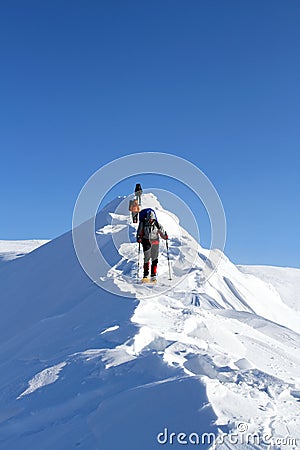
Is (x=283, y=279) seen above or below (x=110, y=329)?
above

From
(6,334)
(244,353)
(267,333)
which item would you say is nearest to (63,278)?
(6,334)

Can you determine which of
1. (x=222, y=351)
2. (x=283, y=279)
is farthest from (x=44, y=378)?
(x=283, y=279)

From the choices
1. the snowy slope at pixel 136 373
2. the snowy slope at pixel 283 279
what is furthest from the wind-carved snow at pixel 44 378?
the snowy slope at pixel 283 279

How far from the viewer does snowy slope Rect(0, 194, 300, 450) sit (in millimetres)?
6672

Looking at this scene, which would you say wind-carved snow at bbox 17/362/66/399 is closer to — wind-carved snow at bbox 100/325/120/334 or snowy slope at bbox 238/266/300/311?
wind-carved snow at bbox 100/325/120/334

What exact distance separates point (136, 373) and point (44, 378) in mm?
2375

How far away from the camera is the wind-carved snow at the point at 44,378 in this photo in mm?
9562

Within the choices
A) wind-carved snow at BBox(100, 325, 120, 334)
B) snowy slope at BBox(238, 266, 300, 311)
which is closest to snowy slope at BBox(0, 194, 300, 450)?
wind-carved snow at BBox(100, 325, 120, 334)

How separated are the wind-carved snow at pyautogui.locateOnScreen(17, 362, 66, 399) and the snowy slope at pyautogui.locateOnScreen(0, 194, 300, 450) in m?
0.03

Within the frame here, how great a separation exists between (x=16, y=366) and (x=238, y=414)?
732cm

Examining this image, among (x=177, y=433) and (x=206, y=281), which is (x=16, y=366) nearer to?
(x=177, y=433)

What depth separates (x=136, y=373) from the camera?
28.7ft

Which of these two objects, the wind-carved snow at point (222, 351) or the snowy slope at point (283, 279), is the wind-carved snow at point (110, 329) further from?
the snowy slope at point (283, 279)

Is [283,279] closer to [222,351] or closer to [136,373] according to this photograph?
[222,351]
